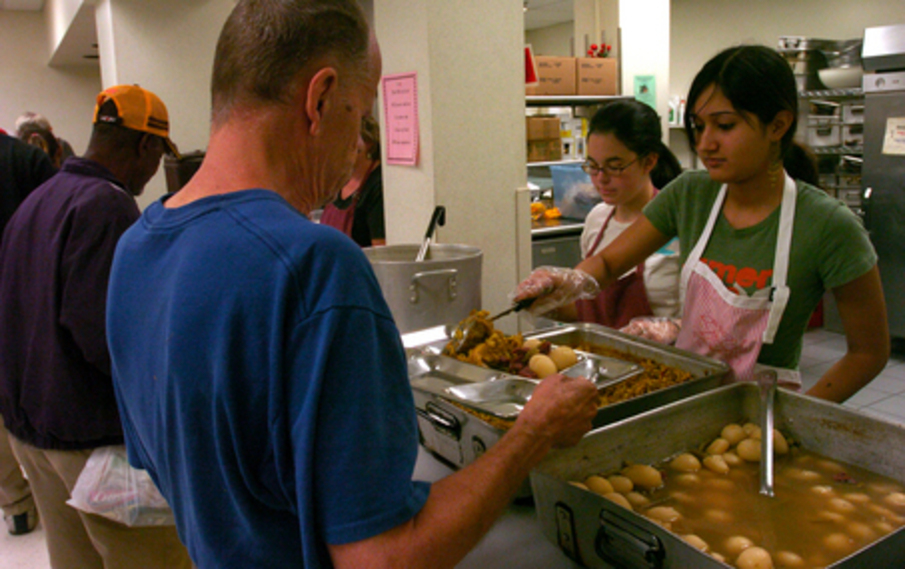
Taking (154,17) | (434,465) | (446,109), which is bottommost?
(434,465)

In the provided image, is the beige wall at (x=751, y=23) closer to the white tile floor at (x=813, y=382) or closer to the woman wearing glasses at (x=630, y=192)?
the white tile floor at (x=813, y=382)

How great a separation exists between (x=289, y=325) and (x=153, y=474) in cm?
48

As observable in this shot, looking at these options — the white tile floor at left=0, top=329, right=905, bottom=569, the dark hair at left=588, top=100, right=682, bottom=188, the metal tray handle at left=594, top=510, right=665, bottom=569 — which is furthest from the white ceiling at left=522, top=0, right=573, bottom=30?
the metal tray handle at left=594, top=510, right=665, bottom=569

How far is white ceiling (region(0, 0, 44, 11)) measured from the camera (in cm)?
779

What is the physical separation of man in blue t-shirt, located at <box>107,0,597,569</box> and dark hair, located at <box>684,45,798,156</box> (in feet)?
2.97

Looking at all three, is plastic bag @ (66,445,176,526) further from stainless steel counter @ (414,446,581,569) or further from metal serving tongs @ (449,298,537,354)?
stainless steel counter @ (414,446,581,569)

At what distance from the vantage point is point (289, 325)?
2.05 ft

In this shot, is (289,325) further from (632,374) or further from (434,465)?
(632,374)

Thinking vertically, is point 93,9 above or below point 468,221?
above

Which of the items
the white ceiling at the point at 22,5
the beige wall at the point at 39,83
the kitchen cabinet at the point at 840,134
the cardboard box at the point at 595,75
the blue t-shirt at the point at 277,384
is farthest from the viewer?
the beige wall at the point at 39,83

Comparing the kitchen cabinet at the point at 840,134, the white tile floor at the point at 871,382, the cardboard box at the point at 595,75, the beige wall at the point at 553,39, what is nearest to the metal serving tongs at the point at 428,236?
the white tile floor at the point at 871,382

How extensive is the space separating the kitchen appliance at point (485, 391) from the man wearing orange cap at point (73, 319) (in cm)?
77

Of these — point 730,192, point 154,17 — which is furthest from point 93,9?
point 730,192

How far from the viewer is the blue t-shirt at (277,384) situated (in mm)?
623
